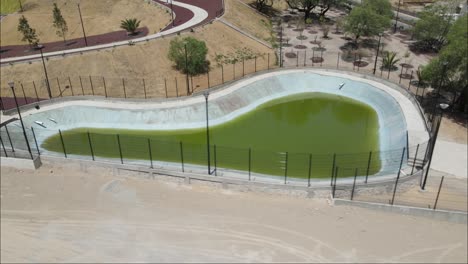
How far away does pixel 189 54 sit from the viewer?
46.0m

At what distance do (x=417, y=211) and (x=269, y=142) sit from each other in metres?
14.3

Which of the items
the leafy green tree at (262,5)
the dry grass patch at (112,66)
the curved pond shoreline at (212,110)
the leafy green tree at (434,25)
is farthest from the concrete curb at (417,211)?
the leafy green tree at (262,5)

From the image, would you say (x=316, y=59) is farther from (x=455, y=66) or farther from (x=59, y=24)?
(x=59, y=24)

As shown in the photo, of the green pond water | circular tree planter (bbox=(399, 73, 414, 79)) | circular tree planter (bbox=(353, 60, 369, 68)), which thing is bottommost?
the green pond water

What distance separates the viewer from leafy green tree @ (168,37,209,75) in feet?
151

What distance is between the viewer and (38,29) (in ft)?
191

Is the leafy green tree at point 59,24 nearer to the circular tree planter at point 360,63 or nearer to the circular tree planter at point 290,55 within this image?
the circular tree planter at point 290,55

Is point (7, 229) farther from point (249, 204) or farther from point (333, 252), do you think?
point (333, 252)

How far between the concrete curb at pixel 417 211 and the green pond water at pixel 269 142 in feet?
13.0

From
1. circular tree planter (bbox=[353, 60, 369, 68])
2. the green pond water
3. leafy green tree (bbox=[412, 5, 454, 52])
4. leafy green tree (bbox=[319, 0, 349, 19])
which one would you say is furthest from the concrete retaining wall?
leafy green tree (bbox=[319, 0, 349, 19])

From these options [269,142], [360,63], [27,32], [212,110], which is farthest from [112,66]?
[360,63]

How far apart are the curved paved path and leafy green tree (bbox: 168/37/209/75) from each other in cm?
717

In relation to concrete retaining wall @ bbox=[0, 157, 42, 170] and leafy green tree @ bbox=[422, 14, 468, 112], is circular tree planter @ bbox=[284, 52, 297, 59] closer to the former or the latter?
leafy green tree @ bbox=[422, 14, 468, 112]

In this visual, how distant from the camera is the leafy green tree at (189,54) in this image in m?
46.0
